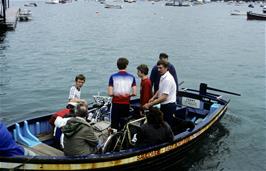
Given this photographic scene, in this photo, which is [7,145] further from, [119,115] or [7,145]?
[119,115]

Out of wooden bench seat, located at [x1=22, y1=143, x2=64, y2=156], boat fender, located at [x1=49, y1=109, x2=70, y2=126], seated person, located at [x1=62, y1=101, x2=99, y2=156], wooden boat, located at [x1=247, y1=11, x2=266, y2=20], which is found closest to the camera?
seated person, located at [x1=62, y1=101, x2=99, y2=156]

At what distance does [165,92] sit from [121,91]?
1100 millimetres

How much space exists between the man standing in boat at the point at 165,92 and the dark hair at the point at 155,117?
1255 mm

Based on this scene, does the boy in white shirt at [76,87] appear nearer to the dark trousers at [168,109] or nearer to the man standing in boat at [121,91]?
the man standing in boat at [121,91]

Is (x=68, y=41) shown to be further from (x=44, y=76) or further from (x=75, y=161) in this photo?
(x=75, y=161)

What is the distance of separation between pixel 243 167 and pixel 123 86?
16.4 feet

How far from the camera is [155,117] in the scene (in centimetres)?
848

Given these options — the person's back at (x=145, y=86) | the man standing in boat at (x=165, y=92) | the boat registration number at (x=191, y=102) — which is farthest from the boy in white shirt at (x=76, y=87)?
the boat registration number at (x=191, y=102)

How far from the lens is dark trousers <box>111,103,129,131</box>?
10.3 m

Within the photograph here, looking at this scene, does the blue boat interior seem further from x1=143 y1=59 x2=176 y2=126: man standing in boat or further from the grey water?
the grey water

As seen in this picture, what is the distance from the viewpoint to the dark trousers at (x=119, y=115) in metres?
10.3

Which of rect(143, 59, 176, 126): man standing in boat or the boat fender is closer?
the boat fender

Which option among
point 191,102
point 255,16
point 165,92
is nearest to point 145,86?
point 165,92

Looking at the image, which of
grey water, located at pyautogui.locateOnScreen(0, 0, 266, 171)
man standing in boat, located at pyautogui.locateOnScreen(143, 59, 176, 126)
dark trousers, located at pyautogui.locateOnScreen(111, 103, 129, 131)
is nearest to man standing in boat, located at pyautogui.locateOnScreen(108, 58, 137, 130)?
dark trousers, located at pyautogui.locateOnScreen(111, 103, 129, 131)
